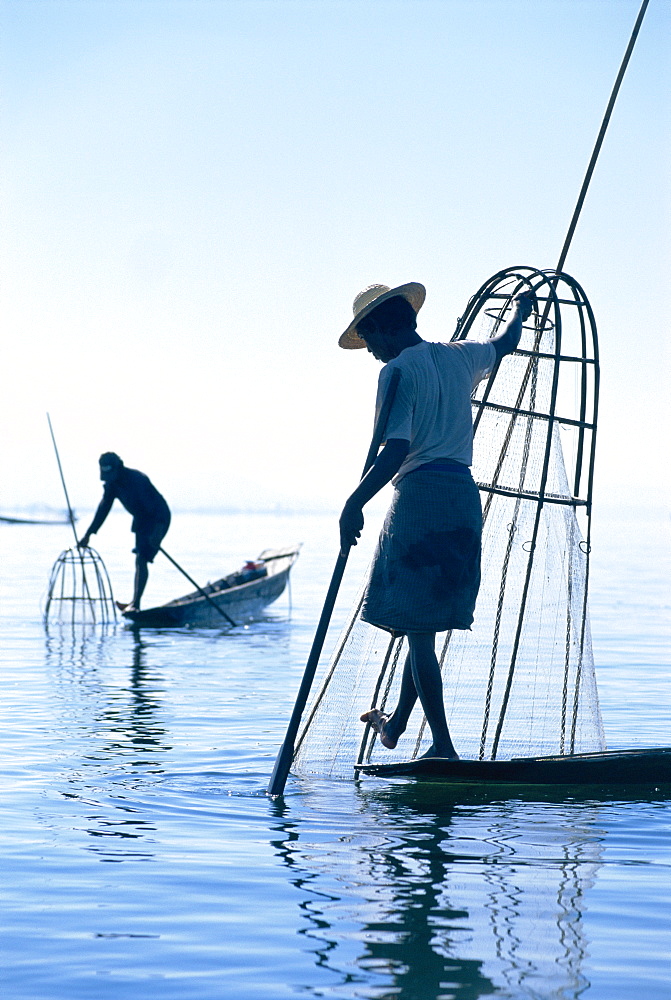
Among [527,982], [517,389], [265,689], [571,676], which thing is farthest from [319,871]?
[265,689]

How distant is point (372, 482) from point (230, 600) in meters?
10.1

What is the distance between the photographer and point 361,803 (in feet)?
16.6

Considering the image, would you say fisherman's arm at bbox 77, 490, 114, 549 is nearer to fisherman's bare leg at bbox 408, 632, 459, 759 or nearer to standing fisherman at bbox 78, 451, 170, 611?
standing fisherman at bbox 78, 451, 170, 611

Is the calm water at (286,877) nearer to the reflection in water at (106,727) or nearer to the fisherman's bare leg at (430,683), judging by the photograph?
the reflection in water at (106,727)

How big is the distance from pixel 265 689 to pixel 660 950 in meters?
5.87

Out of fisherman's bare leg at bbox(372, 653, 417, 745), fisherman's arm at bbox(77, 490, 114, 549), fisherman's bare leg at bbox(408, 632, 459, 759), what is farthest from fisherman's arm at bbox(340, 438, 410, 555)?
fisherman's arm at bbox(77, 490, 114, 549)

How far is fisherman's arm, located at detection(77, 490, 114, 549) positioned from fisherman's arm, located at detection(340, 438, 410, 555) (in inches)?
309

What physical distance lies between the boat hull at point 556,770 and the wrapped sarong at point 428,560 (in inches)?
21.5

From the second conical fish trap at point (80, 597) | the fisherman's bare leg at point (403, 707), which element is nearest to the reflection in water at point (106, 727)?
the second conical fish trap at point (80, 597)

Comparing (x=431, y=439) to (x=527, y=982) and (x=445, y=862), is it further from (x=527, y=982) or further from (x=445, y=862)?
(x=527, y=982)

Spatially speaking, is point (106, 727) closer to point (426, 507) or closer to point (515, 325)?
point (426, 507)

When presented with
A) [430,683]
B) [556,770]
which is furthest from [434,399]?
[556,770]

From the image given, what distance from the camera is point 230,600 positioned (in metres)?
14.6

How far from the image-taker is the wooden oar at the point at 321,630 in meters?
4.79
